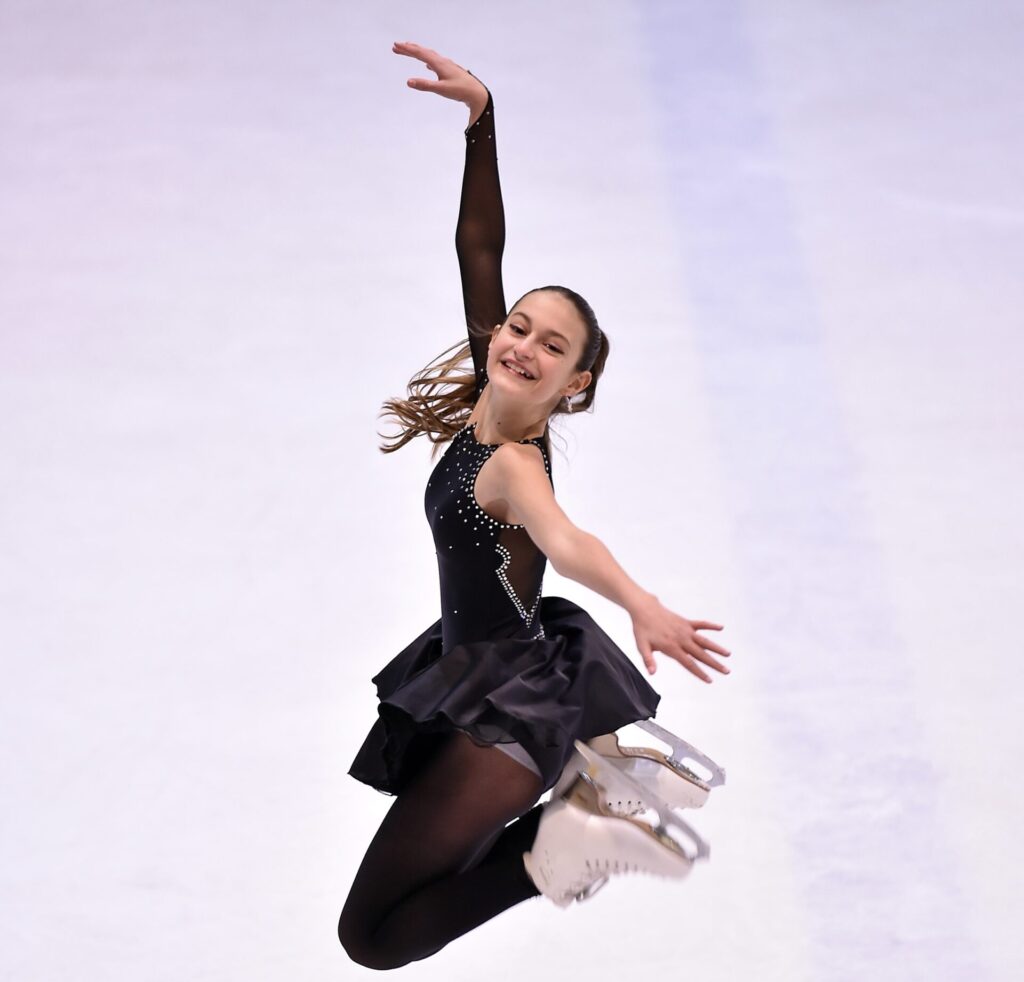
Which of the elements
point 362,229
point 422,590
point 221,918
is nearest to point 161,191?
point 362,229

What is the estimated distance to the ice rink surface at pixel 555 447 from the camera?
2.84 m

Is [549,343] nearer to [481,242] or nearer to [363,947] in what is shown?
[481,242]

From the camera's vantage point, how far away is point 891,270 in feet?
14.8

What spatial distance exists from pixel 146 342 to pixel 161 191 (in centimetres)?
66

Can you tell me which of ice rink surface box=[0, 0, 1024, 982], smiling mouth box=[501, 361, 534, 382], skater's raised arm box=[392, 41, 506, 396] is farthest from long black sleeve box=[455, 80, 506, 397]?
ice rink surface box=[0, 0, 1024, 982]

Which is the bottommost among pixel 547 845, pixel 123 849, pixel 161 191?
pixel 123 849

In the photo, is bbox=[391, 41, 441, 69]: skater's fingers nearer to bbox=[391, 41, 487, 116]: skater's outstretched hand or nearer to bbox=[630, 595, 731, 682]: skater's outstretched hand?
bbox=[391, 41, 487, 116]: skater's outstretched hand

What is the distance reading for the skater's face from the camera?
7.16 feet

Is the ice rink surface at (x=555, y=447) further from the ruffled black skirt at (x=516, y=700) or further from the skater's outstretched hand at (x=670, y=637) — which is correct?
the skater's outstretched hand at (x=670, y=637)

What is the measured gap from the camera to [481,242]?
248cm

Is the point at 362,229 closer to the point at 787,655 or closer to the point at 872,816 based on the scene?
the point at 787,655

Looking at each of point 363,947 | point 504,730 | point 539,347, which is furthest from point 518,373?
point 363,947

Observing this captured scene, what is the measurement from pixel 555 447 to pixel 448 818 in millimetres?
858

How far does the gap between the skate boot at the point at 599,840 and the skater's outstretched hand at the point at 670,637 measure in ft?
1.62
